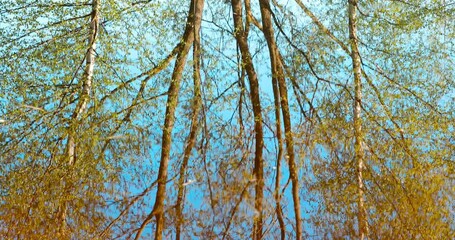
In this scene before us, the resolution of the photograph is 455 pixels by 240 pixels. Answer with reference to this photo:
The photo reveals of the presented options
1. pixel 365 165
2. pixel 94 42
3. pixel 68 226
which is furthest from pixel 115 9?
pixel 365 165

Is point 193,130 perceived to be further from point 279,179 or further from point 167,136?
point 279,179

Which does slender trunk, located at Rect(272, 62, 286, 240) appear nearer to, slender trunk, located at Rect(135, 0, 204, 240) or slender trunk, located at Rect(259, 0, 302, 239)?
slender trunk, located at Rect(259, 0, 302, 239)

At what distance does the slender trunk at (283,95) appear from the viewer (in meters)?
5.76

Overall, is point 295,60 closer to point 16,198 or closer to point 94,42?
point 94,42

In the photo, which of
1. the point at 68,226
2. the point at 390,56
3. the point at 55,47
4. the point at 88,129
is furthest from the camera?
the point at 390,56

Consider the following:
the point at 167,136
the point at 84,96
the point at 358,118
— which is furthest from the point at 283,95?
the point at 84,96

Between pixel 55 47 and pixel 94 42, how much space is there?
0.63m

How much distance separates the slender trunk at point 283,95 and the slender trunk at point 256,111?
0.81 feet

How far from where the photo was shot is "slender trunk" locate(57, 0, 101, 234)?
18.5 ft

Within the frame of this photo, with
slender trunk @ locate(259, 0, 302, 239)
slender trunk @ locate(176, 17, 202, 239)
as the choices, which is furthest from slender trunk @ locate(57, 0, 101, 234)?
slender trunk @ locate(259, 0, 302, 239)

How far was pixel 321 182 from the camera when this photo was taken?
6.02 metres

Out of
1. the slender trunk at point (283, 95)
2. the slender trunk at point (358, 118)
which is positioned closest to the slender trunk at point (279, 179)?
the slender trunk at point (283, 95)

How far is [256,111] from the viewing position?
6.10 metres

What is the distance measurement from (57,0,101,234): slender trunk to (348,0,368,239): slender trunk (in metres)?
2.75
